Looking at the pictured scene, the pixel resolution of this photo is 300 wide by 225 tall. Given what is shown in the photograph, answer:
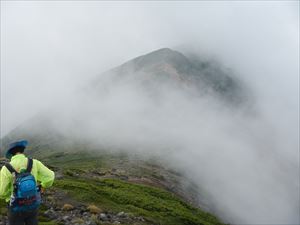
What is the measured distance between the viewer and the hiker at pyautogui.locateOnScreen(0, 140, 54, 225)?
55.6 ft

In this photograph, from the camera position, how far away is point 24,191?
55.4ft

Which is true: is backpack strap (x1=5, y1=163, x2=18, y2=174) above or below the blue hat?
below

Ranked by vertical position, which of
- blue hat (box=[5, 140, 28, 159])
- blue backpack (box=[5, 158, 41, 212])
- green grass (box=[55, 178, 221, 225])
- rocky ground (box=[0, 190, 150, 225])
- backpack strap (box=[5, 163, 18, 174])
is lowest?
blue backpack (box=[5, 158, 41, 212])

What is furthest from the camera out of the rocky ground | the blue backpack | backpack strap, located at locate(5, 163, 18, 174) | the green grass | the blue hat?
the green grass

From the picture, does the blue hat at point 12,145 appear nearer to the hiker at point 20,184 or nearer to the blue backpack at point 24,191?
the hiker at point 20,184

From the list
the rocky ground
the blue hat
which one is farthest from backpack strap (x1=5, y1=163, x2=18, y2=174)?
Answer: the rocky ground

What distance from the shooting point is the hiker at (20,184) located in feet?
55.6

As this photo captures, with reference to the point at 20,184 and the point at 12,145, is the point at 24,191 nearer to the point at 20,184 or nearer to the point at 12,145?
the point at 20,184

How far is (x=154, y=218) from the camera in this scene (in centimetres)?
4616

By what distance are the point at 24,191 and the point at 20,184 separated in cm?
31

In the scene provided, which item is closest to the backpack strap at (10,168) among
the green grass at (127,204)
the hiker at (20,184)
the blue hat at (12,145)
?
the hiker at (20,184)

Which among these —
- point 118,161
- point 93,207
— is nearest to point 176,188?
point 118,161

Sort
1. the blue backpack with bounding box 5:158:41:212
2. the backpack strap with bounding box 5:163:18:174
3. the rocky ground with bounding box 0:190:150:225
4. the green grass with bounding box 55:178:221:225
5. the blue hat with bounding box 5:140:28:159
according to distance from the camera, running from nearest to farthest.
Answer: the blue backpack with bounding box 5:158:41:212 → the backpack strap with bounding box 5:163:18:174 → the blue hat with bounding box 5:140:28:159 → the rocky ground with bounding box 0:190:150:225 → the green grass with bounding box 55:178:221:225

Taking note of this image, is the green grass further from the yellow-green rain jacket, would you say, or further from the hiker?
the yellow-green rain jacket
